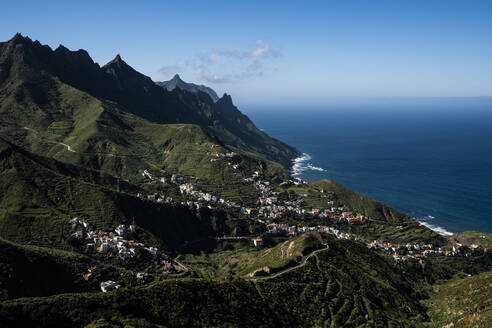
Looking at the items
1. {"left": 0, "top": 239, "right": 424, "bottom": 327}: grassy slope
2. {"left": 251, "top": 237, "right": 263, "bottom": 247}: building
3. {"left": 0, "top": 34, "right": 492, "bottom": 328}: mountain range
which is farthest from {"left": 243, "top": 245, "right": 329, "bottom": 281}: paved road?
{"left": 251, "top": 237, "right": 263, "bottom": 247}: building

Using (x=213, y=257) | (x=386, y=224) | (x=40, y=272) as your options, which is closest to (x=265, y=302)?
(x=213, y=257)

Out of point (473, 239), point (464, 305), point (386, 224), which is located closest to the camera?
point (464, 305)

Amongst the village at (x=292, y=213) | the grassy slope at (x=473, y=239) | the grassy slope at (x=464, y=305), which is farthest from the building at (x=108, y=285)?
the grassy slope at (x=473, y=239)

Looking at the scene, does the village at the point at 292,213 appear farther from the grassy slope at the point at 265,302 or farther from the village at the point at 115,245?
the village at the point at 115,245

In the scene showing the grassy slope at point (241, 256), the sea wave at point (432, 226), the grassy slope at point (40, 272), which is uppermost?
the grassy slope at point (40, 272)

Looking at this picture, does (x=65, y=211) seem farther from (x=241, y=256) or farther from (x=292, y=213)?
(x=292, y=213)

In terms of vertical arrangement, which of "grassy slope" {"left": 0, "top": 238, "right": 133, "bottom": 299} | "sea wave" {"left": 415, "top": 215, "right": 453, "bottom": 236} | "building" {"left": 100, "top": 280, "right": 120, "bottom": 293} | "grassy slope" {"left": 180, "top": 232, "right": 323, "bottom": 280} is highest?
"grassy slope" {"left": 0, "top": 238, "right": 133, "bottom": 299}

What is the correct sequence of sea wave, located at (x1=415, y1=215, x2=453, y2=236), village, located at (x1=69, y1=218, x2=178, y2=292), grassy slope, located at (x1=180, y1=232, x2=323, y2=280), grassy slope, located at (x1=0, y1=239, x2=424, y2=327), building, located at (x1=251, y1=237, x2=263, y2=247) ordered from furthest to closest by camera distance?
1. sea wave, located at (x1=415, y1=215, x2=453, y2=236)
2. building, located at (x1=251, y1=237, x2=263, y2=247)
3. village, located at (x1=69, y1=218, x2=178, y2=292)
4. grassy slope, located at (x1=180, y1=232, x2=323, y2=280)
5. grassy slope, located at (x1=0, y1=239, x2=424, y2=327)

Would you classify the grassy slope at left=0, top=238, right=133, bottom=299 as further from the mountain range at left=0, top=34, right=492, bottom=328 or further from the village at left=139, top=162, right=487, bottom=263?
the village at left=139, top=162, right=487, bottom=263

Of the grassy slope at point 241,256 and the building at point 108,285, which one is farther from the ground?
the building at point 108,285

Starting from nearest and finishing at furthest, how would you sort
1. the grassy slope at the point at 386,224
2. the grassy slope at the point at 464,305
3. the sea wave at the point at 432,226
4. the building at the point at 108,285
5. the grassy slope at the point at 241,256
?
the grassy slope at the point at 464,305
the building at the point at 108,285
the grassy slope at the point at 241,256
the grassy slope at the point at 386,224
the sea wave at the point at 432,226
